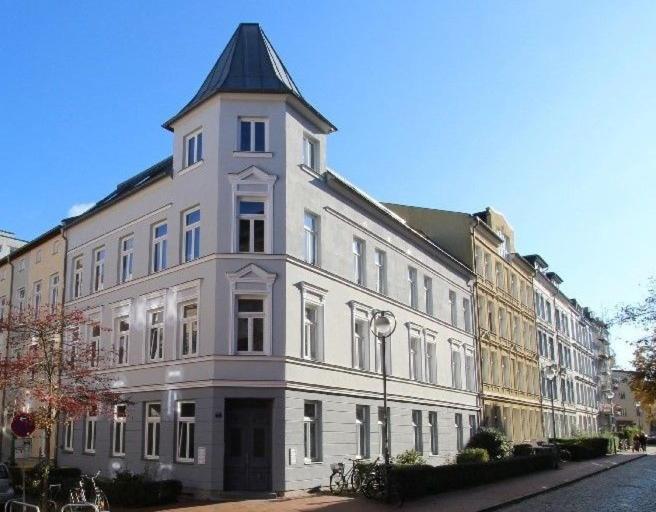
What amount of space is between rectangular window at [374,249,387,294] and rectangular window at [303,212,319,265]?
5.04 metres

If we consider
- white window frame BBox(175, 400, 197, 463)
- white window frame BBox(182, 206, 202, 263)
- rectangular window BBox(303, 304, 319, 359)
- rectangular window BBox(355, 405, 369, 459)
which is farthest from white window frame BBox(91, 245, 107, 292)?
rectangular window BBox(355, 405, 369, 459)

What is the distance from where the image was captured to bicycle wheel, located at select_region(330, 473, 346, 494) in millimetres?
22494

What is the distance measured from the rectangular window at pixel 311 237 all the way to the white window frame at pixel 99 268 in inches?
385

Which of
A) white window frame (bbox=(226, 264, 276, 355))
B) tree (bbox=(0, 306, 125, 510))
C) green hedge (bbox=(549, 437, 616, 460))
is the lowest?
green hedge (bbox=(549, 437, 616, 460))

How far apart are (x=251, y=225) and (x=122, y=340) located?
8276 millimetres

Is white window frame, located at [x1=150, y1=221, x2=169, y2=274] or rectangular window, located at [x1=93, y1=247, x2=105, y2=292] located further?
rectangular window, located at [x1=93, y1=247, x2=105, y2=292]

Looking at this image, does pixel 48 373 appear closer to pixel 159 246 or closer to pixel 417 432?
pixel 159 246

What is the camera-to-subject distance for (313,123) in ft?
83.4

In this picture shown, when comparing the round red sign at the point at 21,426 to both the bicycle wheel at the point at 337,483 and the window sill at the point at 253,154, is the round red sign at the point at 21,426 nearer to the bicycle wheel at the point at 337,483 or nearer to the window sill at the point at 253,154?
the bicycle wheel at the point at 337,483

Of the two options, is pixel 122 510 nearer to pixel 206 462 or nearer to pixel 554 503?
pixel 206 462

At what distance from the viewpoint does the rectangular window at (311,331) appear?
934 inches

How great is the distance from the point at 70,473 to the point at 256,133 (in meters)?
13.9

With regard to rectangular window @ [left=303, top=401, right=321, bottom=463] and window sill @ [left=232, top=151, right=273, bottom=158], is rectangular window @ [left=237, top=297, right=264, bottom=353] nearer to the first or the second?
rectangular window @ [left=303, top=401, right=321, bottom=463]

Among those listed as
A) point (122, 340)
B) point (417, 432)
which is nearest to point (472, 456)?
point (417, 432)
